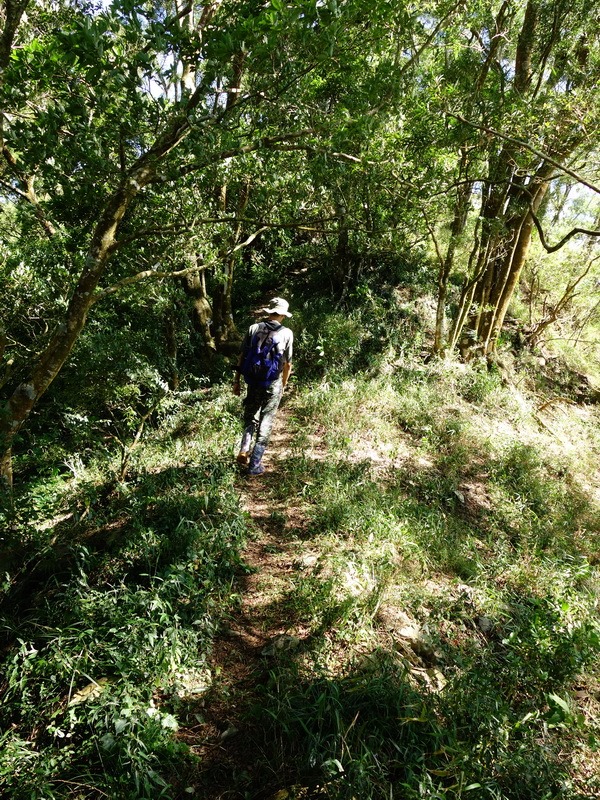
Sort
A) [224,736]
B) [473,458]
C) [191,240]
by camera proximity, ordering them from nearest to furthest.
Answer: [224,736] → [473,458] → [191,240]

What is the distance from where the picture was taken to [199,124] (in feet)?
12.1

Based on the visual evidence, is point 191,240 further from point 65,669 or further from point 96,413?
point 65,669

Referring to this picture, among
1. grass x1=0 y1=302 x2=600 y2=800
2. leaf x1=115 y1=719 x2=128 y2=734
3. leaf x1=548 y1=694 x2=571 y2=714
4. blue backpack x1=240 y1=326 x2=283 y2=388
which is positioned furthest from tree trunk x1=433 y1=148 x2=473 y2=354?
leaf x1=115 y1=719 x2=128 y2=734

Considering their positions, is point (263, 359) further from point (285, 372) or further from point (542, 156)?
point (542, 156)

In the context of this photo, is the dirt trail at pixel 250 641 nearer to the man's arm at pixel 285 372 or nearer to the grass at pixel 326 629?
the grass at pixel 326 629

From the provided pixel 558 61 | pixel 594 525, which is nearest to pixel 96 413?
pixel 594 525

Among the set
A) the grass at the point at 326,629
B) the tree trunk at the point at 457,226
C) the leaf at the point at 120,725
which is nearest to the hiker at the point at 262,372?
the grass at the point at 326,629

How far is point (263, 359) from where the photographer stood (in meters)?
5.27

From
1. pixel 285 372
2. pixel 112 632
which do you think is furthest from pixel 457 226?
pixel 112 632

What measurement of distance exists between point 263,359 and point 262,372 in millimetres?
167

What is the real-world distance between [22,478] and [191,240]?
5259mm

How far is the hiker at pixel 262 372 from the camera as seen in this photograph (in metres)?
5.27

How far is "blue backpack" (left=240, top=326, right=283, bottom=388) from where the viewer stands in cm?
525

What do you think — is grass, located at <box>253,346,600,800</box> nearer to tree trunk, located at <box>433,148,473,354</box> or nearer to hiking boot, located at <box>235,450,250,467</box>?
hiking boot, located at <box>235,450,250,467</box>
